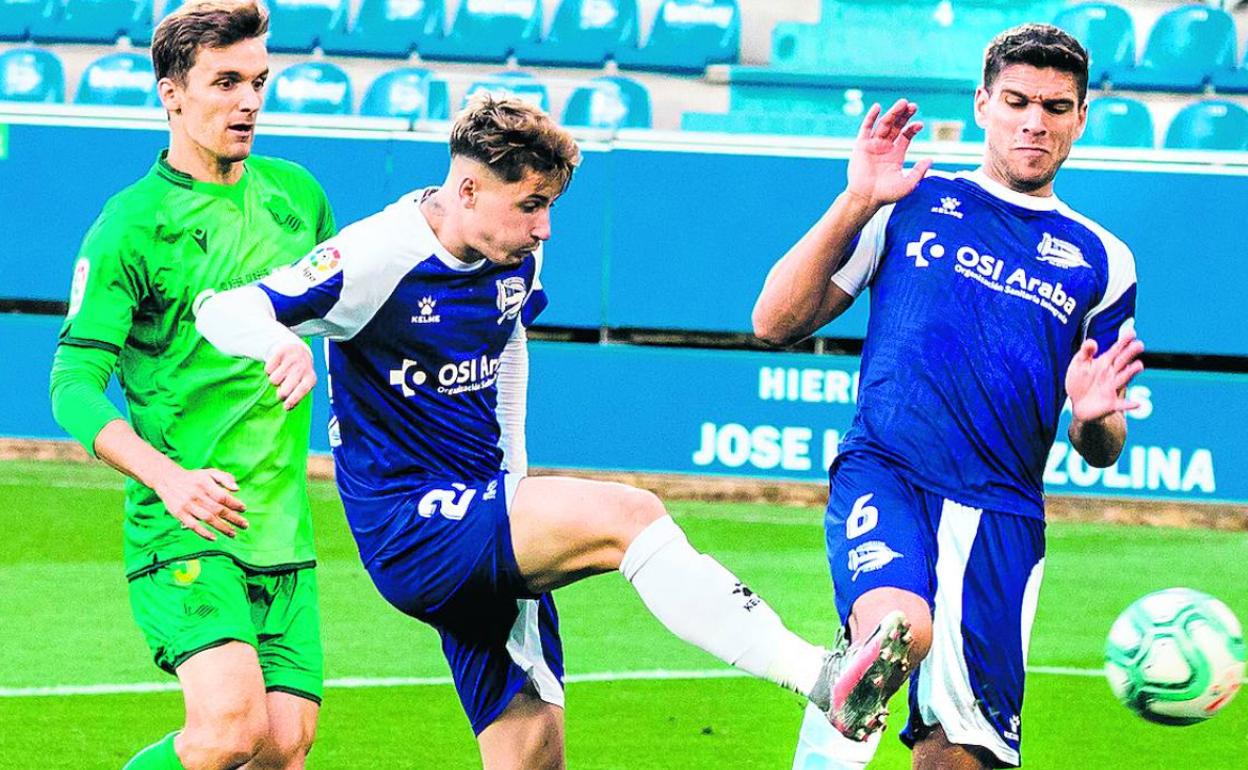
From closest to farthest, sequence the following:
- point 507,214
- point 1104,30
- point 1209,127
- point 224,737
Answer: point 507,214, point 224,737, point 1209,127, point 1104,30

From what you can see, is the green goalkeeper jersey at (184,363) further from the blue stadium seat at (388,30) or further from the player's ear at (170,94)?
the blue stadium seat at (388,30)

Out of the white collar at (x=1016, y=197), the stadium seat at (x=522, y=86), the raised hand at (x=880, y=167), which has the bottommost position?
the stadium seat at (x=522, y=86)

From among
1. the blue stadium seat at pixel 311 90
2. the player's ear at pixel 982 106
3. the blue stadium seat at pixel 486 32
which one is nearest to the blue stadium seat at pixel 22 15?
the blue stadium seat at pixel 311 90

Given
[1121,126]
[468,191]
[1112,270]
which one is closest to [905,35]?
[1121,126]

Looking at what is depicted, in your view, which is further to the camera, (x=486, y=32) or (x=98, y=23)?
(x=98, y=23)

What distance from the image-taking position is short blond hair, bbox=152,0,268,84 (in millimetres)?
4934

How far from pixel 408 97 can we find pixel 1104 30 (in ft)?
18.9

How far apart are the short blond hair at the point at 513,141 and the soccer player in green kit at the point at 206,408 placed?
0.69 meters

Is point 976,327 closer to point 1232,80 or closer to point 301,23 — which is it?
point 1232,80

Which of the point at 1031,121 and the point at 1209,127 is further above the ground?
the point at 1031,121

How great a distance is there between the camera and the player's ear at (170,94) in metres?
4.96

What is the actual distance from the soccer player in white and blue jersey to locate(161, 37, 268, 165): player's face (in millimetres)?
508

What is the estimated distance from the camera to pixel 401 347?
463 centimetres

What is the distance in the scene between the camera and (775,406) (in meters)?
11.7
